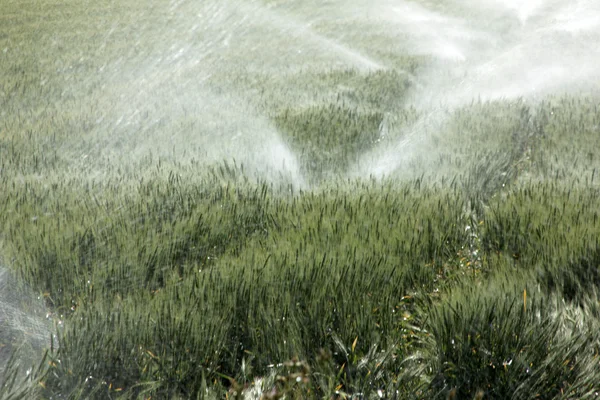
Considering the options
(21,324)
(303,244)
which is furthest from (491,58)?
(21,324)

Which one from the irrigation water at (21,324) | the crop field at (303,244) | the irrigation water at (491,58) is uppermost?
the irrigation water at (21,324)

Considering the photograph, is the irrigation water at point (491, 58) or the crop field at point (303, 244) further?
the irrigation water at point (491, 58)

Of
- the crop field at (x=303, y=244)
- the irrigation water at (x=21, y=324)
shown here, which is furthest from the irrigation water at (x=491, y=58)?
the irrigation water at (x=21, y=324)

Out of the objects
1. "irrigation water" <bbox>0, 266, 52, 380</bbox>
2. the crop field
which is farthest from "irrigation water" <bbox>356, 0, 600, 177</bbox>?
"irrigation water" <bbox>0, 266, 52, 380</bbox>

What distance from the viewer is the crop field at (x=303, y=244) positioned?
1.90 metres

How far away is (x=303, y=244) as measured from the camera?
249cm

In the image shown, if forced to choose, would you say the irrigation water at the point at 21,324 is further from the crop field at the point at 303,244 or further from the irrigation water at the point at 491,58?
A: the irrigation water at the point at 491,58

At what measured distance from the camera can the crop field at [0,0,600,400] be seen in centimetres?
190

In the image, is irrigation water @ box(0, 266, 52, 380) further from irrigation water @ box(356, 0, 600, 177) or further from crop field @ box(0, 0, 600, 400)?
irrigation water @ box(356, 0, 600, 177)

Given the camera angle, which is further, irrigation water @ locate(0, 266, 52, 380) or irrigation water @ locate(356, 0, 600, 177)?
irrigation water @ locate(356, 0, 600, 177)

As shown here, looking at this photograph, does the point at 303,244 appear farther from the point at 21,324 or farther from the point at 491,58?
the point at 491,58

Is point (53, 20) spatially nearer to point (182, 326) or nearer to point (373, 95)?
point (373, 95)

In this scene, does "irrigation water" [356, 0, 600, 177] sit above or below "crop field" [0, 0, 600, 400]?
below

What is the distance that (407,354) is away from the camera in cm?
210
